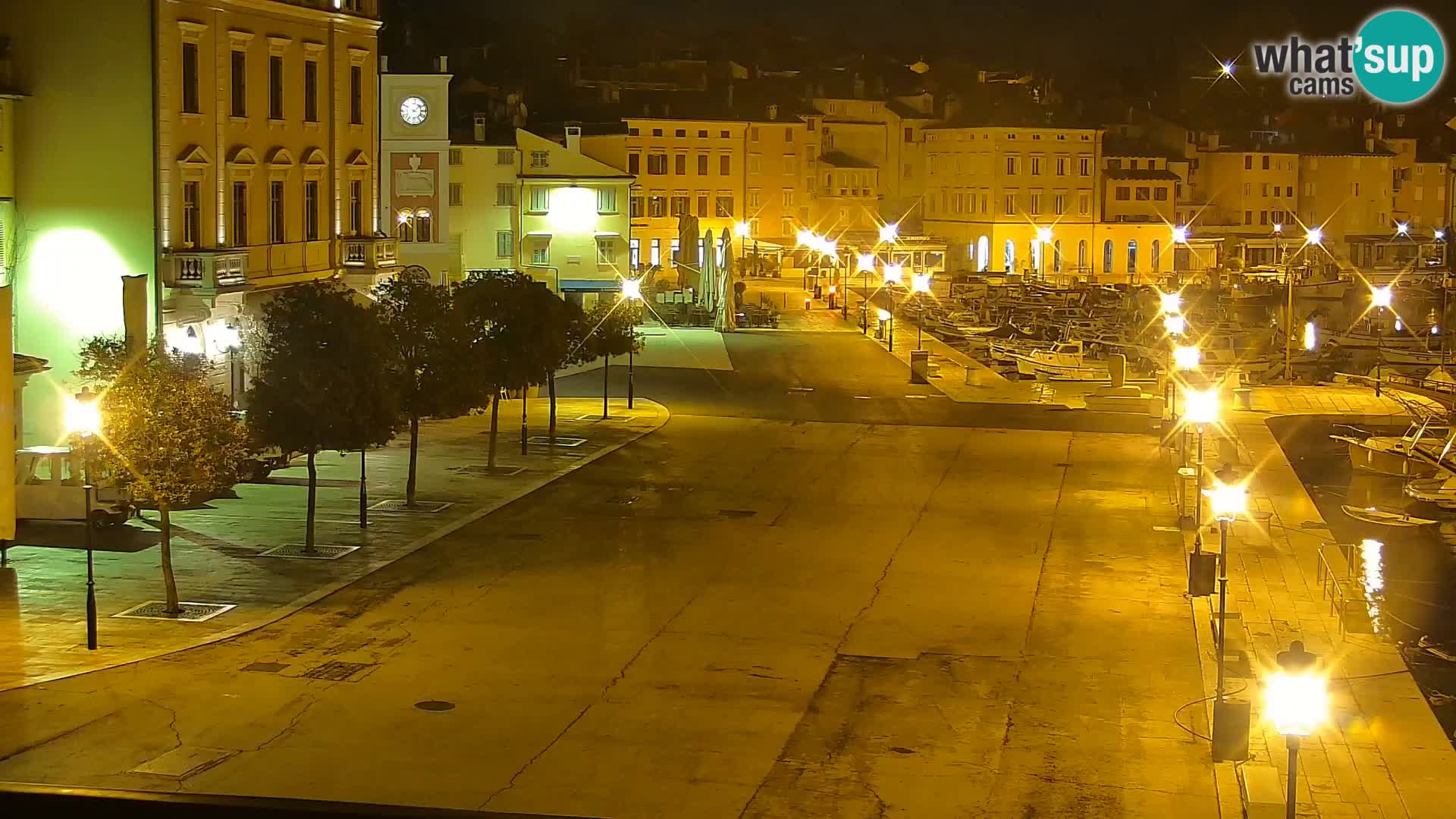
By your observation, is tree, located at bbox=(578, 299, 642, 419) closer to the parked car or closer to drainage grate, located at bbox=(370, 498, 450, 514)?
drainage grate, located at bbox=(370, 498, 450, 514)

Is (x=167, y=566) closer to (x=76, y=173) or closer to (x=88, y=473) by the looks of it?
(x=88, y=473)

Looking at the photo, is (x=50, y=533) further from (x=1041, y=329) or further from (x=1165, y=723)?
(x=1041, y=329)

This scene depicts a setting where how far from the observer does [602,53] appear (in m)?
147

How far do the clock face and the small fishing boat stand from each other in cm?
4086

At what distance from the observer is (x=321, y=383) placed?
2652cm

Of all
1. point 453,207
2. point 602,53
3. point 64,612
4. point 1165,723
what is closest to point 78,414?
point 64,612

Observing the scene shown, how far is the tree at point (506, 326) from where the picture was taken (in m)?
36.5

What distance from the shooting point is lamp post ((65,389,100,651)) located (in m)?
20.5

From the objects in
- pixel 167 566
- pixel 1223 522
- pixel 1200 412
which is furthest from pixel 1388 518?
pixel 167 566

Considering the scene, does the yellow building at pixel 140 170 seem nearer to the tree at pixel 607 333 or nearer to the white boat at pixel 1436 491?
the tree at pixel 607 333

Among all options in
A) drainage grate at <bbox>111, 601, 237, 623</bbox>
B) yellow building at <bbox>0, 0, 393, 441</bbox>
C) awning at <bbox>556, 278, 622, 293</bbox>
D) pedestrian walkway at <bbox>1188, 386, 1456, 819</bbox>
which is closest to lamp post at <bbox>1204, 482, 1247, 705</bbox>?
pedestrian walkway at <bbox>1188, 386, 1456, 819</bbox>

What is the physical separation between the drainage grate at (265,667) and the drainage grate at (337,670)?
35 centimetres

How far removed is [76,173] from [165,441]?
52.5ft

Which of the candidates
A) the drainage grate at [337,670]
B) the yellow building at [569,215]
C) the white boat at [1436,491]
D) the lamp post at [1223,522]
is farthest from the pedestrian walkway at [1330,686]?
the yellow building at [569,215]
